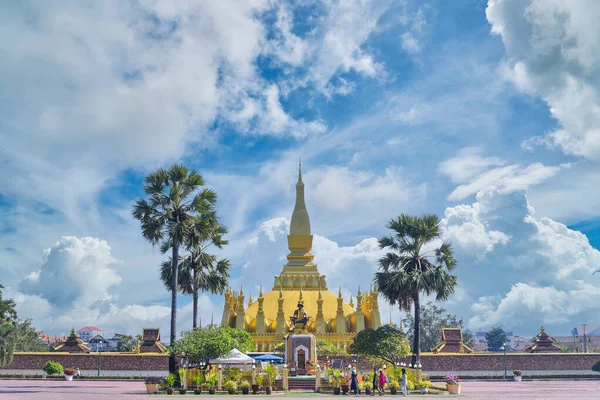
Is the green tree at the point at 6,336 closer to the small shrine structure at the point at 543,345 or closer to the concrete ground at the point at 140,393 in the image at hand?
the concrete ground at the point at 140,393

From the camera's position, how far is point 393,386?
3628 cm

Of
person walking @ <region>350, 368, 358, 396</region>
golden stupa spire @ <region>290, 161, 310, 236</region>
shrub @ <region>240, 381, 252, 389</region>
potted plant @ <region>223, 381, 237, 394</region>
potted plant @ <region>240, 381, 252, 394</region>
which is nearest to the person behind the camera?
person walking @ <region>350, 368, 358, 396</region>

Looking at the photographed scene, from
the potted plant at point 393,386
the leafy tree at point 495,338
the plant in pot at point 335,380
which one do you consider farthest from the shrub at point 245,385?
the leafy tree at point 495,338

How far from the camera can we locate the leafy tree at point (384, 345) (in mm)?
44000

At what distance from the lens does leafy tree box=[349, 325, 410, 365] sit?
144ft

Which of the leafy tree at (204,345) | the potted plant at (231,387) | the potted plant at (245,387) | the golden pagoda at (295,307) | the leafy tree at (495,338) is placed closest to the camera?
the potted plant at (245,387)

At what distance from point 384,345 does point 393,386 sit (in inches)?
305

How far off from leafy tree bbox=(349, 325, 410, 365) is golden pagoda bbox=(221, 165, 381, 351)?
15.4 m

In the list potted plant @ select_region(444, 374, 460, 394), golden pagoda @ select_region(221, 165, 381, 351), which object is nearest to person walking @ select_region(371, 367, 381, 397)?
potted plant @ select_region(444, 374, 460, 394)

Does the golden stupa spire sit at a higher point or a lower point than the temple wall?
→ higher

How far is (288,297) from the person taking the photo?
72.3 metres

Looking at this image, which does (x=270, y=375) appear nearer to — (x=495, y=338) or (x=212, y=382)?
(x=212, y=382)

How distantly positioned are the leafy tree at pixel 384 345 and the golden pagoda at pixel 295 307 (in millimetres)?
15377

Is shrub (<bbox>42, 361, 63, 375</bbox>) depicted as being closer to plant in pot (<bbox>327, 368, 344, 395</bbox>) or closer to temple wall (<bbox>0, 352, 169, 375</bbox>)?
temple wall (<bbox>0, 352, 169, 375</bbox>)
